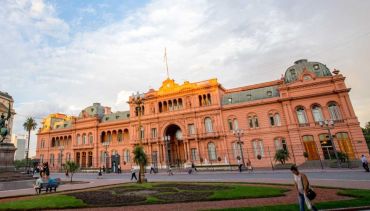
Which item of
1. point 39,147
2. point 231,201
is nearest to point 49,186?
point 231,201

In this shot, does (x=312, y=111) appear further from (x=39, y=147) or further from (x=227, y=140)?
(x=39, y=147)

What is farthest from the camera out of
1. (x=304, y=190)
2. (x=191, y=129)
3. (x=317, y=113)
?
(x=191, y=129)

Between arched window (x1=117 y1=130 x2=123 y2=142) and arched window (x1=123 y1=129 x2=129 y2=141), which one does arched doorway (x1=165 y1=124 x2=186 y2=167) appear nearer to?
arched window (x1=123 y1=129 x2=129 y2=141)

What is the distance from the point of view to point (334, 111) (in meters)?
37.8

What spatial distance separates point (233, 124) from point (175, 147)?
15.2 m

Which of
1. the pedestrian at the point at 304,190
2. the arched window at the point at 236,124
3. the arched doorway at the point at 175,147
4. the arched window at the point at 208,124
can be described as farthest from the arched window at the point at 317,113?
the pedestrian at the point at 304,190

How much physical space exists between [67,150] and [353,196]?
7010 cm

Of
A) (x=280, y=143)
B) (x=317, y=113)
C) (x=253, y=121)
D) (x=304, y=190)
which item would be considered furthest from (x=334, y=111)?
(x=304, y=190)

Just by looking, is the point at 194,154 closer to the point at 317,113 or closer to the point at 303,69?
the point at 317,113

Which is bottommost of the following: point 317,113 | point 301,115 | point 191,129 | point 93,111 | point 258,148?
point 258,148

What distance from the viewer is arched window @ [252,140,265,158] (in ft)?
137

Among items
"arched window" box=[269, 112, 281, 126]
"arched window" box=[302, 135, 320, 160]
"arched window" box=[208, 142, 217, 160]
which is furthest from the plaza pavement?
"arched window" box=[208, 142, 217, 160]

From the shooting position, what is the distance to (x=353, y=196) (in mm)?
9859

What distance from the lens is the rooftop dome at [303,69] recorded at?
133ft
